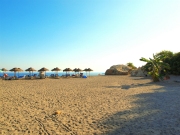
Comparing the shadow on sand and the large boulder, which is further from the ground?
the large boulder

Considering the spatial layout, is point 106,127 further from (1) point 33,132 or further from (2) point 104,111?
(1) point 33,132

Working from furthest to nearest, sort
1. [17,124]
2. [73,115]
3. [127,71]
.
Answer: [127,71], [73,115], [17,124]

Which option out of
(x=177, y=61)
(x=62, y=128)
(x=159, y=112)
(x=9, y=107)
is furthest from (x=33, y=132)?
(x=177, y=61)

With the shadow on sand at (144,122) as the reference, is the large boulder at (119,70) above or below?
above

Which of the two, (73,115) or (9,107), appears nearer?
(73,115)

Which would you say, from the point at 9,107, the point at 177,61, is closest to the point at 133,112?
the point at 9,107

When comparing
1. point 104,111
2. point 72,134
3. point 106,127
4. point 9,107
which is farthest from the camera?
point 9,107

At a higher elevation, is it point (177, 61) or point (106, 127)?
point (177, 61)

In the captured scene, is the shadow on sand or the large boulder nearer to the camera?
the shadow on sand

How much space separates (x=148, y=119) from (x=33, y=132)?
407 centimetres

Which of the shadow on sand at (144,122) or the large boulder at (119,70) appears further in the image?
the large boulder at (119,70)

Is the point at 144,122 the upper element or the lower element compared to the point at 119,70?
lower

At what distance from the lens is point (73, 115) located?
6113 millimetres

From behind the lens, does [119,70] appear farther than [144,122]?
Yes
